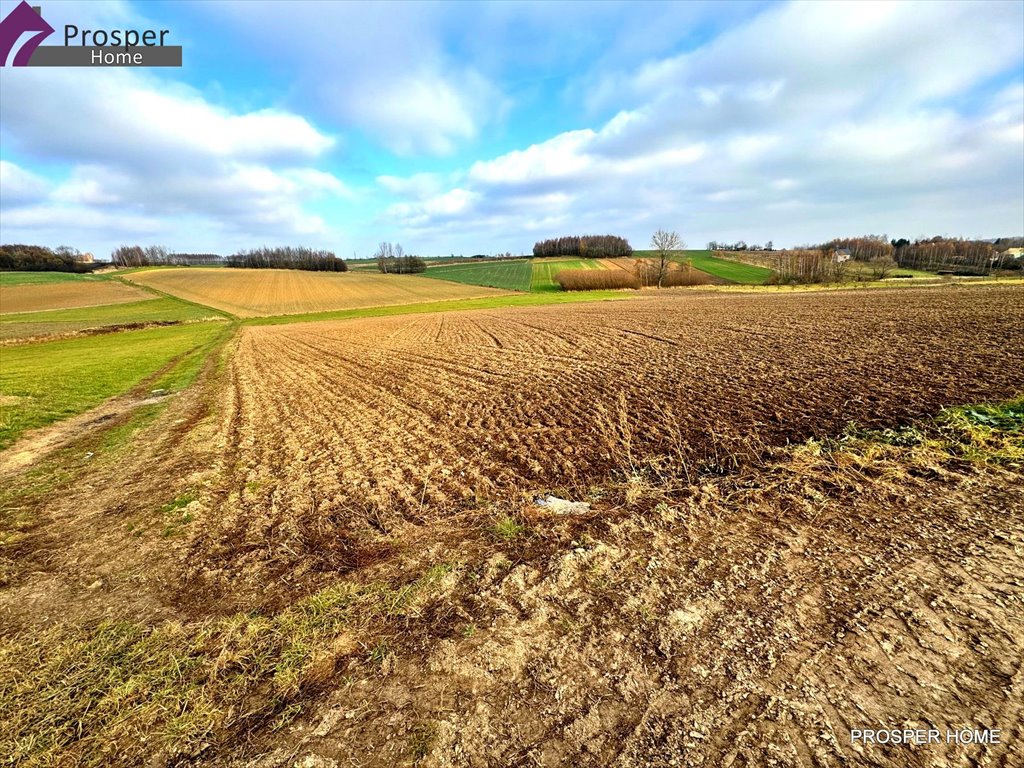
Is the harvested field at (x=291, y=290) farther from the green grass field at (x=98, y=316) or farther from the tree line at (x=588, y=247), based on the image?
the tree line at (x=588, y=247)

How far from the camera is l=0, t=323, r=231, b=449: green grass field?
522 inches

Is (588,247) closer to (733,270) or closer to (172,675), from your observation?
(733,270)

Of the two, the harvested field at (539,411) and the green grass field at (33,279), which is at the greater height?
the green grass field at (33,279)

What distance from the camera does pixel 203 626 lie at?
14.0 ft

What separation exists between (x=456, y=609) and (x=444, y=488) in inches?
115

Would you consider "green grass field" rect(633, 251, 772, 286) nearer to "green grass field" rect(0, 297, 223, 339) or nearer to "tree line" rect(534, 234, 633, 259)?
"tree line" rect(534, 234, 633, 259)

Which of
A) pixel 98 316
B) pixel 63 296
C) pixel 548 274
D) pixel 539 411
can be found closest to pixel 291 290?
pixel 98 316

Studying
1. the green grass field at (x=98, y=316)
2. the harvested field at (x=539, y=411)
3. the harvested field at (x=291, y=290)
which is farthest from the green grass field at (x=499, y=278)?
the harvested field at (x=539, y=411)

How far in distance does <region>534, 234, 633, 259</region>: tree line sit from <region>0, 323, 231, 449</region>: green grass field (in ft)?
375

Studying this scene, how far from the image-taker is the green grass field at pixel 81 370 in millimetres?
13253

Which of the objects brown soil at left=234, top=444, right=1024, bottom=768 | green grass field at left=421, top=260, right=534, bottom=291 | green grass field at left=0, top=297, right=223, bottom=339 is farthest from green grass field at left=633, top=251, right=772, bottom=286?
green grass field at left=0, top=297, right=223, bottom=339

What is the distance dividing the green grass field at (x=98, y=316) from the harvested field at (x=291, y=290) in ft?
12.6

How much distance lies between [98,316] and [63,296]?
93.6 feet

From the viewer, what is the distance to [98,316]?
46.4 m
